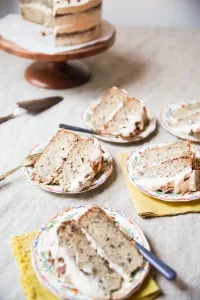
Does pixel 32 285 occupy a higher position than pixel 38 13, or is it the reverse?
pixel 38 13

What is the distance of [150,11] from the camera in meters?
2.97

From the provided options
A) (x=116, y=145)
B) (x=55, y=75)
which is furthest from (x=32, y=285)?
(x=55, y=75)

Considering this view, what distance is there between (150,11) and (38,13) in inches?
46.1

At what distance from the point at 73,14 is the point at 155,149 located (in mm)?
801

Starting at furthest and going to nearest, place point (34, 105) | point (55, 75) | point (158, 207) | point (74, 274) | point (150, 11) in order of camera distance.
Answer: point (150, 11) → point (55, 75) → point (34, 105) → point (158, 207) → point (74, 274)

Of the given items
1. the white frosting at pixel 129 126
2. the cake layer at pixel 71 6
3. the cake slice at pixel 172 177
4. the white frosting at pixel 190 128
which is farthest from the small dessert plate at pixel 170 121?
the cake layer at pixel 71 6

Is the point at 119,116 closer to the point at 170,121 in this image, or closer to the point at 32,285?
the point at 170,121

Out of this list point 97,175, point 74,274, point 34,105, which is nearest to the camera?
point 74,274

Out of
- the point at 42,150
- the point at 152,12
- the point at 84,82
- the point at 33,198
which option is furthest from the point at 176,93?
the point at 152,12

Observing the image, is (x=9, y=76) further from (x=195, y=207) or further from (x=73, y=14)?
(x=195, y=207)

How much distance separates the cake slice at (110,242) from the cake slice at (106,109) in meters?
0.56

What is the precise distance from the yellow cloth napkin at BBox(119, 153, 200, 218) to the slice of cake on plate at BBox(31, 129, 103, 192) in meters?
0.17

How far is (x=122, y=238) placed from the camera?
1.09 metres

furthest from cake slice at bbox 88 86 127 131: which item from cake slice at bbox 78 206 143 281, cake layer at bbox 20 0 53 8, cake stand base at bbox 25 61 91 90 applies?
cake layer at bbox 20 0 53 8
